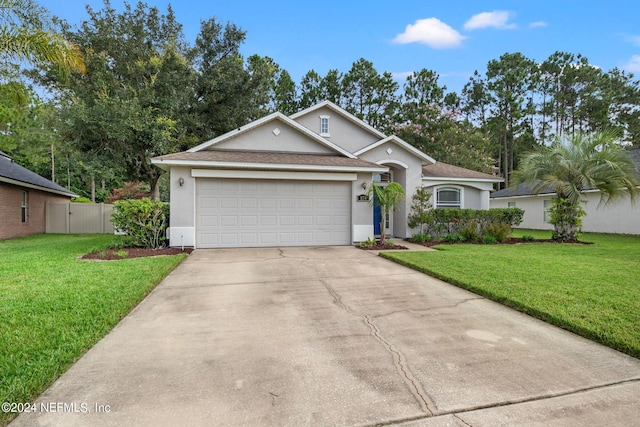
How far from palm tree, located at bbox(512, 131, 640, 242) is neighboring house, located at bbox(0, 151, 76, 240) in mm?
21565

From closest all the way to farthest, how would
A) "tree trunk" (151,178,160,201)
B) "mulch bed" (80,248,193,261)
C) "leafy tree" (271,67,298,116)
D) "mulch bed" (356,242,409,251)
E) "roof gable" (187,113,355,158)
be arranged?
"mulch bed" (80,248,193,261) → "mulch bed" (356,242,409,251) → "roof gable" (187,113,355,158) → "tree trunk" (151,178,160,201) → "leafy tree" (271,67,298,116)

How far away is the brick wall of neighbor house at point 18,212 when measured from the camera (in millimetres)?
14188

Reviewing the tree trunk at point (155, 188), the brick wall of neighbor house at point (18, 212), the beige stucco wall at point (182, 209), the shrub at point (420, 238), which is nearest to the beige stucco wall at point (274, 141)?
the beige stucco wall at point (182, 209)

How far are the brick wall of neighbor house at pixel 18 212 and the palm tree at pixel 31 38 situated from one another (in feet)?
26.4

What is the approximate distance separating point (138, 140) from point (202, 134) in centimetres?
428

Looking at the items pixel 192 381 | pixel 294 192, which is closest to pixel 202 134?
pixel 294 192

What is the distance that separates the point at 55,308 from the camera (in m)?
4.41

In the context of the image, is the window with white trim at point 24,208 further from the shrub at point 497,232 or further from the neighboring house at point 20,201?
the shrub at point 497,232

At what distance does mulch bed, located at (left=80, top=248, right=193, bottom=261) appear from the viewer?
28.3 ft

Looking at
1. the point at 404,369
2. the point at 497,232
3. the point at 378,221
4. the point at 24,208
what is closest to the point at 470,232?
the point at 497,232

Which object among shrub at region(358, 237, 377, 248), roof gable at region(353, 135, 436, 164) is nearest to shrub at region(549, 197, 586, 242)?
roof gable at region(353, 135, 436, 164)

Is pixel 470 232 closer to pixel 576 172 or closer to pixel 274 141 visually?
pixel 576 172

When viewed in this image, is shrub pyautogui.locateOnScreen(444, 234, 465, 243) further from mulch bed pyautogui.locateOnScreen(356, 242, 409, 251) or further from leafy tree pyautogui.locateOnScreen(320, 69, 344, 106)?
leafy tree pyautogui.locateOnScreen(320, 69, 344, 106)

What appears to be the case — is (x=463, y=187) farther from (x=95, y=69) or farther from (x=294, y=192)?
(x=95, y=69)
